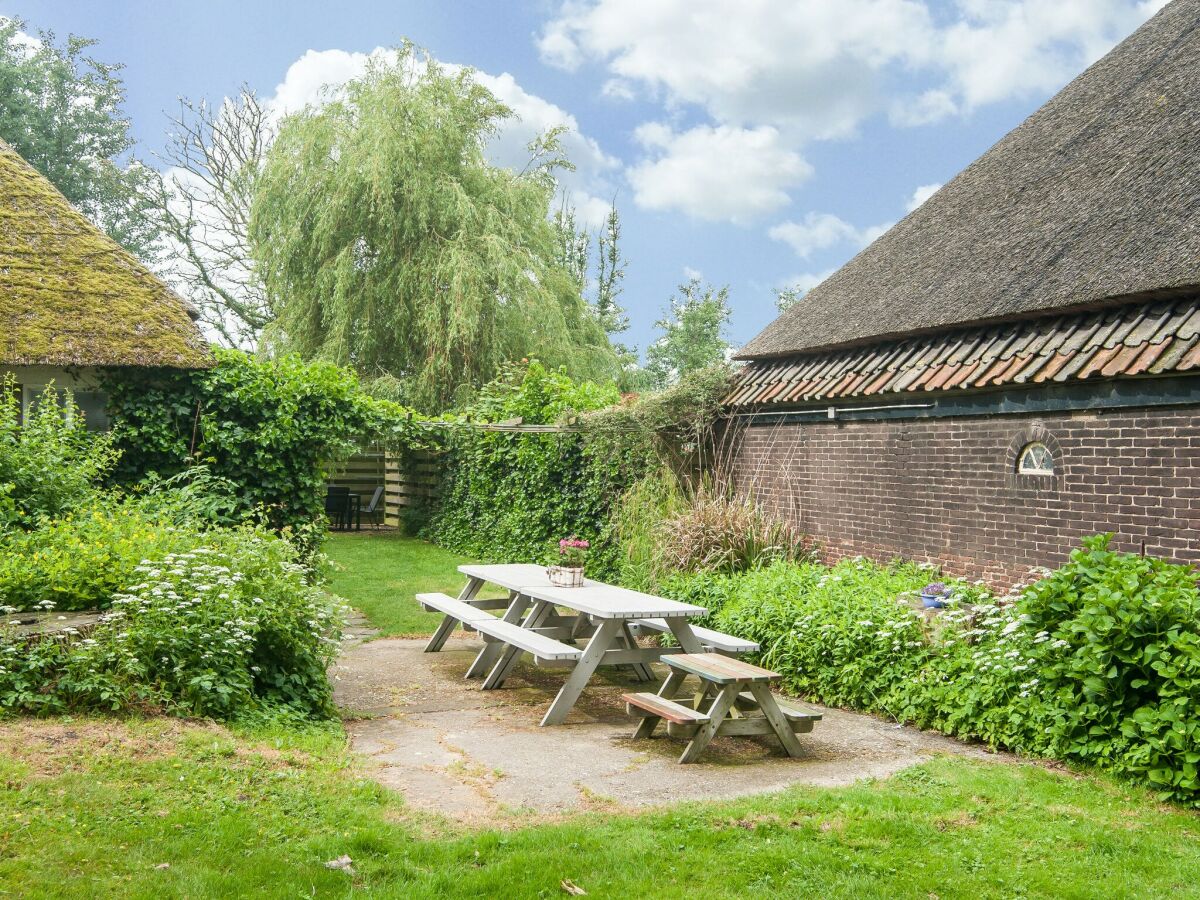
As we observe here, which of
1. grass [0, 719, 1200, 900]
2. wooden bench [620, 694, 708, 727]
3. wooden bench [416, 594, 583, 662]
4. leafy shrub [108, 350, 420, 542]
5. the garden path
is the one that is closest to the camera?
grass [0, 719, 1200, 900]

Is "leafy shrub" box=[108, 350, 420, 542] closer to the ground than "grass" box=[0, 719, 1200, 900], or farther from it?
farther from it

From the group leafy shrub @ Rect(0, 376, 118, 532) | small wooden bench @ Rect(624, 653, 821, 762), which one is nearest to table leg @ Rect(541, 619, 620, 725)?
small wooden bench @ Rect(624, 653, 821, 762)

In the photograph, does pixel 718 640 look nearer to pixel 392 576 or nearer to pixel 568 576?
pixel 568 576

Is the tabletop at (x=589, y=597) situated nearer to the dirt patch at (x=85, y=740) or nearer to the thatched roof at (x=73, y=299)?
the dirt patch at (x=85, y=740)

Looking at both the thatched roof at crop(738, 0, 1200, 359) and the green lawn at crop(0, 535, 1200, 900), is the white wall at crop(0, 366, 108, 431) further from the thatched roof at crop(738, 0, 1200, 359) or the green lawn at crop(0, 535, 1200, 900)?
the thatched roof at crop(738, 0, 1200, 359)

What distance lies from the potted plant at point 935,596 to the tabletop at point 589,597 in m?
1.70

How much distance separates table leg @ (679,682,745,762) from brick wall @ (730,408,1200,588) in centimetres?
330

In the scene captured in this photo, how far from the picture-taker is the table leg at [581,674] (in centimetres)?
680

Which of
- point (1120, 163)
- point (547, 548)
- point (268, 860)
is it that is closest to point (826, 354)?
point (1120, 163)

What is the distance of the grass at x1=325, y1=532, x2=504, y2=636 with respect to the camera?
11000 millimetres

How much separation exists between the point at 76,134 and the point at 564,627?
96.6ft

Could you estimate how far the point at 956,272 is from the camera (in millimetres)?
9625

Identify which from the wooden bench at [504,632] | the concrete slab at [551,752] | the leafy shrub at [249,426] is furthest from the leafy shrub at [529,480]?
the concrete slab at [551,752]

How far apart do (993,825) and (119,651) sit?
188 inches
